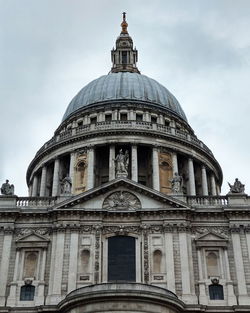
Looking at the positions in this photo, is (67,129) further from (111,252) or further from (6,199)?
(111,252)

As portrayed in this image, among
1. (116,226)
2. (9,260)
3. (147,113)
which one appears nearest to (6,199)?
(9,260)

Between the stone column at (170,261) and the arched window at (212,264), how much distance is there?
286cm

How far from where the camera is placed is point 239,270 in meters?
38.2

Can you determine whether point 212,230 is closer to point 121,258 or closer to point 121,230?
point 121,230

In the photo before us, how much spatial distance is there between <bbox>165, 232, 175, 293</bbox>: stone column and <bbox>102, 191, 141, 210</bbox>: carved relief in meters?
3.37

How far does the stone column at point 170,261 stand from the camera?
37.2 metres

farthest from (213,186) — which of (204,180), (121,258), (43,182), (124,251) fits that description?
(121,258)

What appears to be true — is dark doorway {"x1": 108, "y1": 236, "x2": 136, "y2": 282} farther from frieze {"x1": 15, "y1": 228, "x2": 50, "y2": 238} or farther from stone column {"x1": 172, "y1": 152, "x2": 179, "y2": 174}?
stone column {"x1": 172, "y1": 152, "x2": 179, "y2": 174}

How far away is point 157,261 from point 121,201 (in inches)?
215

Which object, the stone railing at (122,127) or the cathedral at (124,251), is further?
the stone railing at (122,127)

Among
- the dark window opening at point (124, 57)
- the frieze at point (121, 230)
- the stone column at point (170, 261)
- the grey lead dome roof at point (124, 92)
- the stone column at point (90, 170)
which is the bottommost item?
the stone column at point (170, 261)

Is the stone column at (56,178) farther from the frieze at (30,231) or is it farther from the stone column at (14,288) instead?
the stone column at (14,288)

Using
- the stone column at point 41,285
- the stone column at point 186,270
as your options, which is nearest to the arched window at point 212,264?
the stone column at point 186,270

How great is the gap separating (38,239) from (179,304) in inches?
461
